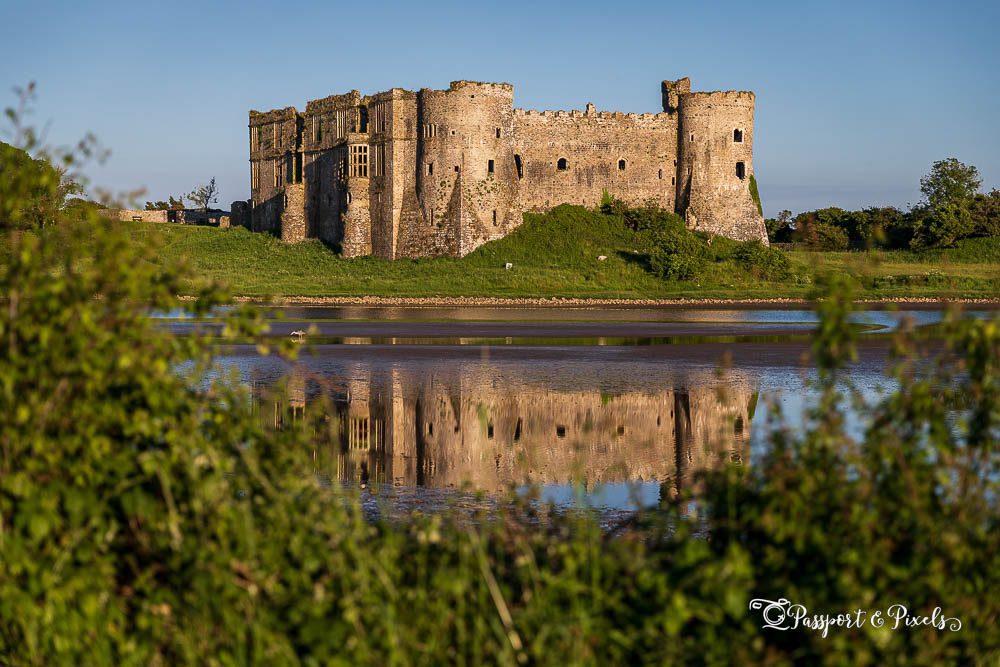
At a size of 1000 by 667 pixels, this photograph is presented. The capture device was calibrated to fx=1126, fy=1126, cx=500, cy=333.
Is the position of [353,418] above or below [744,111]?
below

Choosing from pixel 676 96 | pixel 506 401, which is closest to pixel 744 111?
pixel 676 96

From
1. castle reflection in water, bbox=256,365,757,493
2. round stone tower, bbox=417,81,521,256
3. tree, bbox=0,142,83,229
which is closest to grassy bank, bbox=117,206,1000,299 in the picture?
round stone tower, bbox=417,81,521,256

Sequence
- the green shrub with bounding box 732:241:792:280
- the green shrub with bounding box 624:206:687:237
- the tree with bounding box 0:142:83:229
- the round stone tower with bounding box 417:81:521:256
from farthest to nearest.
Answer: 1. the green shrub with bounding box 624:206:687:237
2. the round stone tower with bounding box 417:81:521:256
3. the green shrub with bounding box 732:241:792:280
4. the tree with bounding box 0:142:83:229

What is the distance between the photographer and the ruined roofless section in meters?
67.4

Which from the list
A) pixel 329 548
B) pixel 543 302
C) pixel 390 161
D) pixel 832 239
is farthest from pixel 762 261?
pixel 329 548

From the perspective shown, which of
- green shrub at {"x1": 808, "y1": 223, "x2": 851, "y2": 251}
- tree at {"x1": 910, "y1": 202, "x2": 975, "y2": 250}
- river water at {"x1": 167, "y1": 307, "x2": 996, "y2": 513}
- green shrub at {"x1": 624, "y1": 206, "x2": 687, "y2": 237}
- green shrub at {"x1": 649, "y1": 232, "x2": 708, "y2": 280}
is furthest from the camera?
green shrub at {"x1": 808, "y1": 223, "x2": 851, "y2": 251}

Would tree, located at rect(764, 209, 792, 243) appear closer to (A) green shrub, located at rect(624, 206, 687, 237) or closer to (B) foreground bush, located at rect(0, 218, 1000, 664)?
(A) green shrub, located at rect(624, 206, 687, 237)

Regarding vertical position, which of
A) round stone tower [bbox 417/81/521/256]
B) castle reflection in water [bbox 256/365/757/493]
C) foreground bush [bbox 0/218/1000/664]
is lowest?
castle reflection in water [bbox 256/365/757/493]

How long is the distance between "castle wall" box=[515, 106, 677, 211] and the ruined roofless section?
6cm

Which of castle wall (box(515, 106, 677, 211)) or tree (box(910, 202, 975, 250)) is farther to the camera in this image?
tree (box(910, 202, 975, 250))

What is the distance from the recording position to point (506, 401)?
21.2 meters

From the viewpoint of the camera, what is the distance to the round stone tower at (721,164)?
70.0 meters

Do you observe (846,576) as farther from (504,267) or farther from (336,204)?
(336,204)

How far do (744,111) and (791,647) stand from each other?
66182 millimetres
